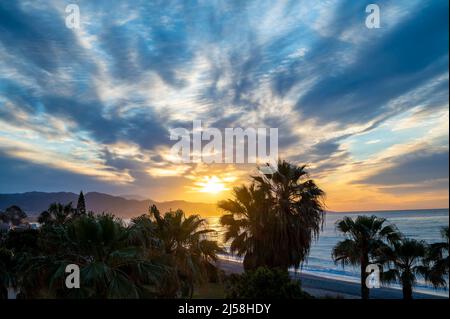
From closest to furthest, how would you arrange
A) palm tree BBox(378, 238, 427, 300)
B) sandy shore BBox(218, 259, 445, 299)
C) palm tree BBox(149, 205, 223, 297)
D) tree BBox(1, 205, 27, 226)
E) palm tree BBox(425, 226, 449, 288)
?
palm tree BBox(149, 205, 223, 297)
palm tree BBox(425, 226, 449, 288)
palm tree BBox(378, 238, 427, 300)
sandy shore BBox(218, 259, 445, 299)
tree BBox(1, 205, 27, 226)

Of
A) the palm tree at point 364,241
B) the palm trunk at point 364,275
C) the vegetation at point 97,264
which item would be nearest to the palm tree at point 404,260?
the palm tree at point 364,241

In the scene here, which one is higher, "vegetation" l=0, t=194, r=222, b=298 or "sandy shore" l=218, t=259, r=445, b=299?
"vegetation" l=0, t=194, r=222, b=298

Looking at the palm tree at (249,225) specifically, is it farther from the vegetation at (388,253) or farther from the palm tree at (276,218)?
the vegetation at (388,253)

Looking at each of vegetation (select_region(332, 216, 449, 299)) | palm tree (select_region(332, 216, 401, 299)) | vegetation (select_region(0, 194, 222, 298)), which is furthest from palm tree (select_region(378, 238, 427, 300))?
vegetation (select_region(0, 194, 222, 298))

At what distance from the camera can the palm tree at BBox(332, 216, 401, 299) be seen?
1830cm

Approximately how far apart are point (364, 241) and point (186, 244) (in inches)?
441

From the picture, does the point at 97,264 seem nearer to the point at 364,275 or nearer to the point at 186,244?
the point at 186,244

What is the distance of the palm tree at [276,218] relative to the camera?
1877 centimetres

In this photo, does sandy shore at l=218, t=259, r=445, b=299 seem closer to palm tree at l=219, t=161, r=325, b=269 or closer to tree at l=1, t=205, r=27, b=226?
palm tree at l=219, t=161, r=325, b=269

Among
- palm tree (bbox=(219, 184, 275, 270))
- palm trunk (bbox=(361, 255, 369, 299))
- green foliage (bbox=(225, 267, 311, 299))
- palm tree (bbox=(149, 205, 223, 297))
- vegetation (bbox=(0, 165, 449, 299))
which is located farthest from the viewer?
palm tree (bbox=(219, 184, 275, 270))

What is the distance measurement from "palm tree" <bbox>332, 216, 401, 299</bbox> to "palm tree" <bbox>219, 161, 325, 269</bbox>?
1.87 meters

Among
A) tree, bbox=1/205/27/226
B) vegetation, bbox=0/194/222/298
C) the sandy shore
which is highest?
vegetation, bbox=0/194/222/298
